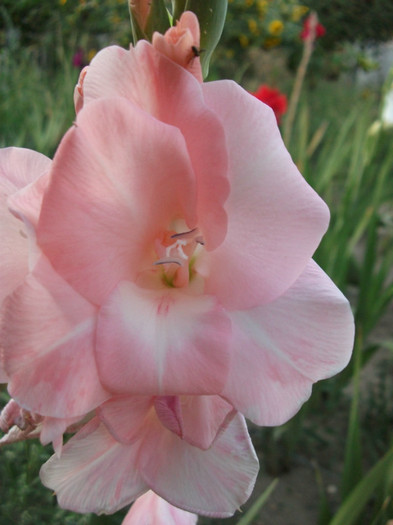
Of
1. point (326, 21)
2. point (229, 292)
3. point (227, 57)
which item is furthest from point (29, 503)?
point (326, 21)

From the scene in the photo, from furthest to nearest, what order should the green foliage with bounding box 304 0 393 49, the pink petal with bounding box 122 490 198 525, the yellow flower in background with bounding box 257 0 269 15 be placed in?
the green foliage with bounding box 304 0 393 49, the yellow flower in background with bounding box 257 0 269 15, the pink petal with bounding box 122 490 198 525

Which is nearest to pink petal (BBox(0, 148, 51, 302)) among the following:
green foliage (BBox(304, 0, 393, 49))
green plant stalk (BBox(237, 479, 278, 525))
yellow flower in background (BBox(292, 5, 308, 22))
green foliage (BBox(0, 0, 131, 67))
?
green plant stalk (BBox(237, 479, 278, 525))

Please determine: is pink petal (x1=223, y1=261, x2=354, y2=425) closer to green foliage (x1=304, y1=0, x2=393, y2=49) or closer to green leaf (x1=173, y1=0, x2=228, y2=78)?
green leaf (x1=173, y1=0, x2=228, y2=78)

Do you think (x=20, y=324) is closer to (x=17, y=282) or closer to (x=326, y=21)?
(x=17, y=282)

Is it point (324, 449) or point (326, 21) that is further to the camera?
point (326, 21)

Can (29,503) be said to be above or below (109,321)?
below

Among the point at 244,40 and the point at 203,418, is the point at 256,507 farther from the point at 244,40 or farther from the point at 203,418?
the point at 244,40

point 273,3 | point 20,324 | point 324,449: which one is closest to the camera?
point 20,324

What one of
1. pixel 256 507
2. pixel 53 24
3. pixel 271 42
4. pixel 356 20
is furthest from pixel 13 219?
pixel 356 20

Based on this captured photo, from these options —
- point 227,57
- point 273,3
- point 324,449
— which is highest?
point 273,3
